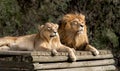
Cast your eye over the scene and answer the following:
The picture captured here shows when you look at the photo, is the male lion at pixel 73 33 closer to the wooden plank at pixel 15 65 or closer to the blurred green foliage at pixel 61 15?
the wooden plank at pixel 15 65

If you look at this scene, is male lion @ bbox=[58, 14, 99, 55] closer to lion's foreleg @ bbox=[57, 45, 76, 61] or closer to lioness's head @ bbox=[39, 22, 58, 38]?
lion's foreleg @ bbox=[57, 45, 76, 61]

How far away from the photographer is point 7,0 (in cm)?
1293

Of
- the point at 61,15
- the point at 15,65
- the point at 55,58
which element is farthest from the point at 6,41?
the point at 61,15

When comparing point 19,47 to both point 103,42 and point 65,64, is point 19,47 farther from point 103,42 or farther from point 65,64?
point 103,42

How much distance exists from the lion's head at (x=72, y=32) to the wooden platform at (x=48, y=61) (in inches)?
11.7

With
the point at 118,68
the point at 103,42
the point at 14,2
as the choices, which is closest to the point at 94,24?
the point at 103,42

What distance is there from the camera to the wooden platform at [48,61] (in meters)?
6.22

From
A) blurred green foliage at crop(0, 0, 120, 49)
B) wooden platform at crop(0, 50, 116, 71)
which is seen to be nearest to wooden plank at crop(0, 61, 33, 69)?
wooden platform at crop(0, 50, 116, 71)

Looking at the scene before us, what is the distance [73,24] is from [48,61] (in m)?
1.06

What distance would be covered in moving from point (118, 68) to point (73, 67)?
7.17 metres

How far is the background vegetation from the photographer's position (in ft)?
43.4

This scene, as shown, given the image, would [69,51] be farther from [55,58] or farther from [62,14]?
[62,14]

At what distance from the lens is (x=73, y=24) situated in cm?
727

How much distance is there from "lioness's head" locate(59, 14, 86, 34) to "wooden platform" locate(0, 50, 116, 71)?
0.40 m
